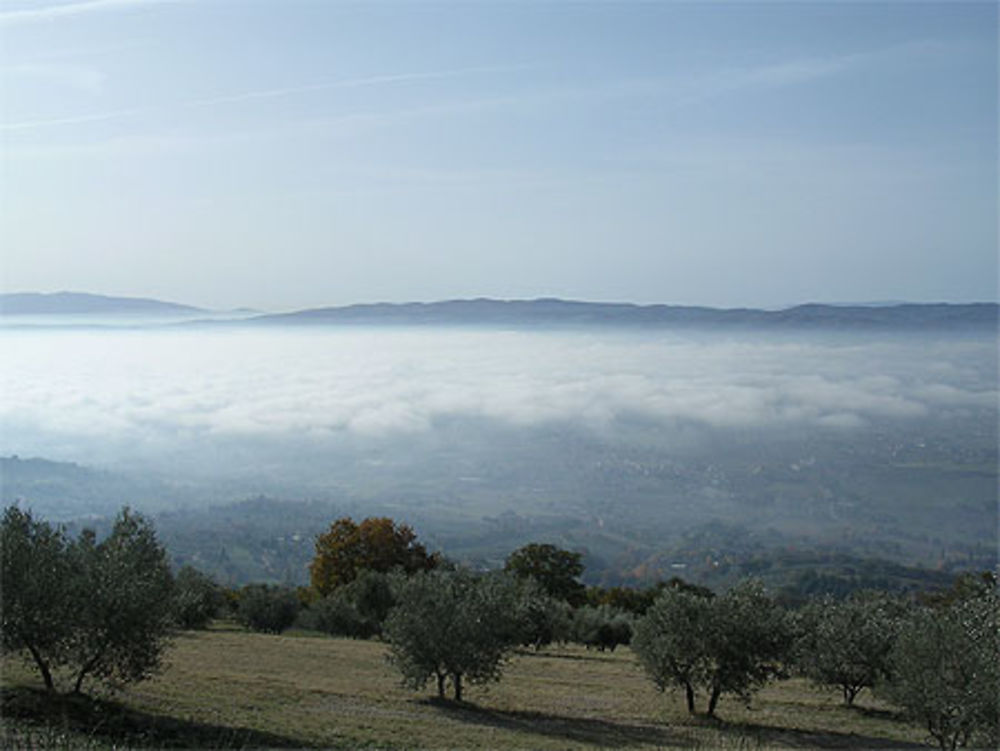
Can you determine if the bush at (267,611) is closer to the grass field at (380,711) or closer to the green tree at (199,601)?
the green tree at (199,601)

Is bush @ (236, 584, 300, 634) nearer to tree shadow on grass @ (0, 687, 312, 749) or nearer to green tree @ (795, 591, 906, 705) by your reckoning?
tree shadow on grass @ (0, 687, 312, 749)

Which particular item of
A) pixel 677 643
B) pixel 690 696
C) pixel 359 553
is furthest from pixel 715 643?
pixel 359 553

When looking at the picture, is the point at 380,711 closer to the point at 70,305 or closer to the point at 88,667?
the point at 88,667

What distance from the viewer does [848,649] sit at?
31.3 meters

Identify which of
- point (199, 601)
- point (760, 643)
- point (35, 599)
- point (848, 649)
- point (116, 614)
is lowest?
point (199, 601)

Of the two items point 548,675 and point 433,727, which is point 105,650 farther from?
point 548,675

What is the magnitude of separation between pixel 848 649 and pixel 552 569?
102 ft

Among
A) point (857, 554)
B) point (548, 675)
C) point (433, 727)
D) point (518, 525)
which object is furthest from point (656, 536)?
point (433, 727)

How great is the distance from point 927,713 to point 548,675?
1537 cm

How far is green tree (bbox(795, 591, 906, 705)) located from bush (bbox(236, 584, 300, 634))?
86.9 feet

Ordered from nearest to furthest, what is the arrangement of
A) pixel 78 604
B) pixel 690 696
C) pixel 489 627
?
pixel 78 604 → pixel 489 627 → pixel 690 696

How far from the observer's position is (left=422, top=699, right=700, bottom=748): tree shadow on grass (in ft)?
73.1

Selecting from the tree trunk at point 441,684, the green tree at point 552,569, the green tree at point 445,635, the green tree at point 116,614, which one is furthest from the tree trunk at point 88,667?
the green tree at point 552,569

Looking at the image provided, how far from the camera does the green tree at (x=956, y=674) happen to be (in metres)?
19.8
